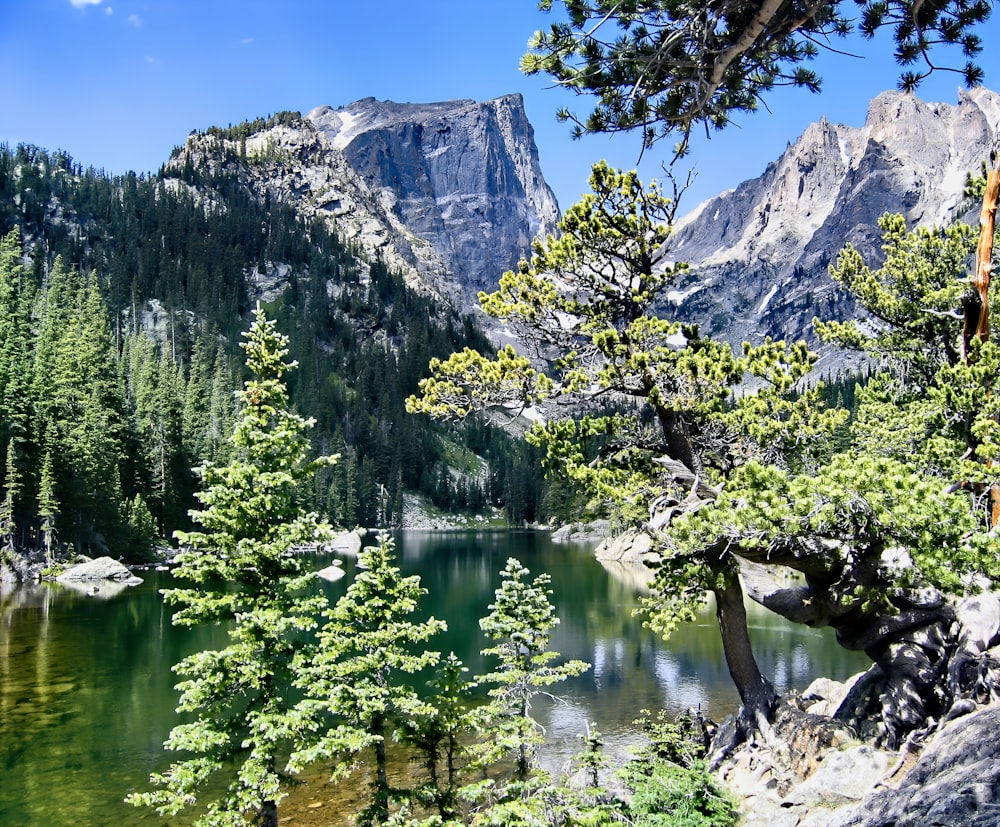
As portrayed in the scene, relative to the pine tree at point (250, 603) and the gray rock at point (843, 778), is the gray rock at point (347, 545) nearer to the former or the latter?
the pine tree at point (250, 603)

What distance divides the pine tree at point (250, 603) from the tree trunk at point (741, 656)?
911 centimetres

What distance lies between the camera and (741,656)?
16719 millimetres

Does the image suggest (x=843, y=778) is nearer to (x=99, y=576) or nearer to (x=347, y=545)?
(x=99, y=576)

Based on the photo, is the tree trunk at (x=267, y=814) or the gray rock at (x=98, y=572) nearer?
the tree trunk at (x=267, y=814)

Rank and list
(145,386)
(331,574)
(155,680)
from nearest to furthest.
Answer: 1. (155,680)
2. (331,574)
3. (145,386)

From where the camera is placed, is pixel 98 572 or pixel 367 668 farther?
pixel 98 572

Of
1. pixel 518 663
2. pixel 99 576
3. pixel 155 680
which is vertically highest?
pixel 518 663

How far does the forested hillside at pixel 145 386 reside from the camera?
69.9 meters

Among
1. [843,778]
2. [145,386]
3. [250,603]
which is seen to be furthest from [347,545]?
[843,778]

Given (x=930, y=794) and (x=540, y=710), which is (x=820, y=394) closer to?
(x=930, y=794)

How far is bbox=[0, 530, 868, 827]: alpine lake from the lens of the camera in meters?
Answer: 20.7

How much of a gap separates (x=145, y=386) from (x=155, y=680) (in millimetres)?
84138

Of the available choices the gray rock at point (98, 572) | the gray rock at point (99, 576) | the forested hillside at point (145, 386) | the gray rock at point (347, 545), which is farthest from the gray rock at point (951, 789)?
the gray rock at point (347, 545)

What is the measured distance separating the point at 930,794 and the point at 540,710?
22400 mm
